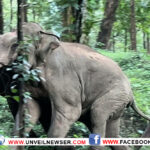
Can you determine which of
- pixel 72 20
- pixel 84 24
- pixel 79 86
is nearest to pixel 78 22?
pixel 72 20

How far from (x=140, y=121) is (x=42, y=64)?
7.88ft

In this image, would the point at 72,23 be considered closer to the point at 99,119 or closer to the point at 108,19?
the point at 99,119

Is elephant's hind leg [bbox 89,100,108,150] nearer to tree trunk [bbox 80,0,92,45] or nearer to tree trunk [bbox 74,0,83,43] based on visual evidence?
tree trunk [bbox 74,0,83,43]

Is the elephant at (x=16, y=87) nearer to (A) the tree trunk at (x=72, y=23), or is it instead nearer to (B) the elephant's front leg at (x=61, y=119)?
(B) the elephant's front leg at (x=61, y=119)

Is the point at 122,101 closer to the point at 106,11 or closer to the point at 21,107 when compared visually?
the point at 21,107

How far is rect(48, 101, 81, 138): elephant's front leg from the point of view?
562 centimetres

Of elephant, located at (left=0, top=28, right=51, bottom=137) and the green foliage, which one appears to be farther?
the green foliage

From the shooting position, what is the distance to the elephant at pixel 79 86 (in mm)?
5613

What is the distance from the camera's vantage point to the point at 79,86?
5.86m

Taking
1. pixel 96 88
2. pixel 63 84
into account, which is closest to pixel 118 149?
pixel 96 88

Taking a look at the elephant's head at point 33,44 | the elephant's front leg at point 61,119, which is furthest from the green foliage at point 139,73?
the elephant's head at point 33,44

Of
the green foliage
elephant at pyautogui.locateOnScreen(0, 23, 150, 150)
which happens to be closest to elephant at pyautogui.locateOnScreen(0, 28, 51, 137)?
elephant at pyautogui.locateOnScreen(0, 23, 150, 150)

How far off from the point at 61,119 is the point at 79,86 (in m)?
0.55

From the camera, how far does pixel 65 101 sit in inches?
223
